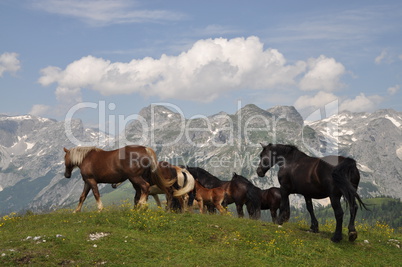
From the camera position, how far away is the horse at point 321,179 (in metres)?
15.6

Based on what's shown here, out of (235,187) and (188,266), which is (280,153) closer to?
(235,187)

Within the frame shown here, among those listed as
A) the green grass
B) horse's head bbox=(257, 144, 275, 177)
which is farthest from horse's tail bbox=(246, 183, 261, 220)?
the green grass

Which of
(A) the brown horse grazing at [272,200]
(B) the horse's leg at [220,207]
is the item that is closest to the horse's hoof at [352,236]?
(B) the horse's leg at [220,207]

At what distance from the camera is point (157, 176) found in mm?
20031

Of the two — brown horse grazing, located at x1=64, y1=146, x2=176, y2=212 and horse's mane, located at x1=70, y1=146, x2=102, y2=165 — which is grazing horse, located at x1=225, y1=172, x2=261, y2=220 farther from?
horse's mane, located at x1=70, y1=146, x2=102, y2=165

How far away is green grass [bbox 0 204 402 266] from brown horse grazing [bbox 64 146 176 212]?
5.36 feet

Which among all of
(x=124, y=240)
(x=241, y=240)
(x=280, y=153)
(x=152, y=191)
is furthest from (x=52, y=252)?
(x=280, y=153)

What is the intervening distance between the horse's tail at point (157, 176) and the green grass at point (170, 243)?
233cm

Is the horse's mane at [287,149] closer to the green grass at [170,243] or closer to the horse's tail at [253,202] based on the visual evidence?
the green grass at [170,243]

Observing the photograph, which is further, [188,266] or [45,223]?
[45,223]

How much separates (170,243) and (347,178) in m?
7.89

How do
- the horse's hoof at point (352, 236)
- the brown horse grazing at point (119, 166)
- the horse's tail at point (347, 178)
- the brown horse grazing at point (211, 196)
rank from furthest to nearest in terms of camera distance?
the brown horse grazing at point (211, 196) → the brown horse grazing at point (119, 166) → the horse's hoof at point (352, 236) → the horse's tail at point (347, 178)

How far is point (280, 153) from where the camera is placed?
19.6m

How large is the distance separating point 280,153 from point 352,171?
166 inches
